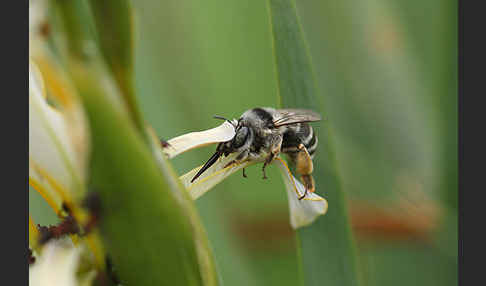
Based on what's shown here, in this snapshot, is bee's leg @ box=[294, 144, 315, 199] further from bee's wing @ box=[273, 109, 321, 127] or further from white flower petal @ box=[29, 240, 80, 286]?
white flower petal @ box=[29, 240, 80, 286]

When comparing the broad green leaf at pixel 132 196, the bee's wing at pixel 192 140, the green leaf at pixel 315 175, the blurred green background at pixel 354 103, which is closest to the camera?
the broad green leaf at pixel 132 196

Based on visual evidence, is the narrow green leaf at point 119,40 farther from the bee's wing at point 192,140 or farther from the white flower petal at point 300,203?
the white flower petal at point 300,203

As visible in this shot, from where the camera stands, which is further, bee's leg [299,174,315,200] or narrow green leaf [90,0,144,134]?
bee's leg [299,174,315,200]

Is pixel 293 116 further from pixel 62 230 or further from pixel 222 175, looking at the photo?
pixel 62 230

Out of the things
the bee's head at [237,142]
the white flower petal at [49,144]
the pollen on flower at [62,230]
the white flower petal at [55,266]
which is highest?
the white flower petal at [49,144]

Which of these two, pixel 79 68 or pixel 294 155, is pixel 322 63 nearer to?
pixel 294 155

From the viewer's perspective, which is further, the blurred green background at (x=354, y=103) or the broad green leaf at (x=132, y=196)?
the blurred green background at (x=354, y=103)

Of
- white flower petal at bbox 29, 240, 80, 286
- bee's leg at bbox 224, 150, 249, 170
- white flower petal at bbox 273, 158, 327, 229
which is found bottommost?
white flower petal at bbox 273, 158, 327, 229

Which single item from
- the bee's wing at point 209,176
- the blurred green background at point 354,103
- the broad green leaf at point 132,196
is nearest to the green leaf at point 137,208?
the broad green leaf at point 132,196

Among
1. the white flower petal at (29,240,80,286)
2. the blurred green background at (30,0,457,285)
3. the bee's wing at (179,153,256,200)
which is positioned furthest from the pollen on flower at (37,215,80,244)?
the blurred green background at (30,0,457,285)
